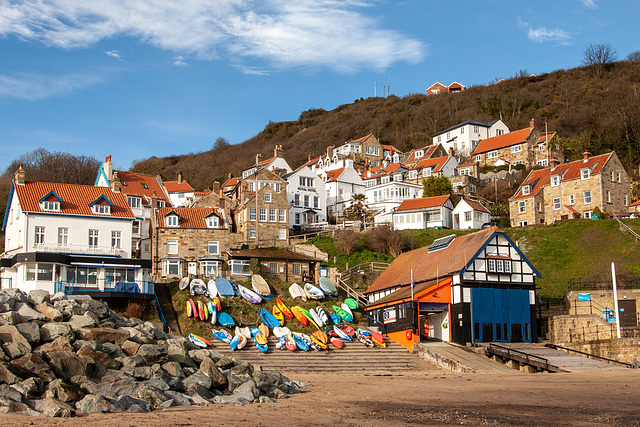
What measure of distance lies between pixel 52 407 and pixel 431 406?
30.2 feet

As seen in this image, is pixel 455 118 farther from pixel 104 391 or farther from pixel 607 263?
pixel 104 391

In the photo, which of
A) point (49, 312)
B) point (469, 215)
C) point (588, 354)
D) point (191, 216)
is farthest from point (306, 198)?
point (49, 312)

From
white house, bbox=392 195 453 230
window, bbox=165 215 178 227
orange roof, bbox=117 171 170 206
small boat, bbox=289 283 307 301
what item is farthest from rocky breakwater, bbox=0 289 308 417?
white house, bbox=392 195 453 230

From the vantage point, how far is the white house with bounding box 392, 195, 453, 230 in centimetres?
5941

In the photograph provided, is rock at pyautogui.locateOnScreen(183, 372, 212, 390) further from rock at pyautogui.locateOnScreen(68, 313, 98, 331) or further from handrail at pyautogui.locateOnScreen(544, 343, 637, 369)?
handrail at pyautogui.locateOnScreen(544, 343, 637, 369)

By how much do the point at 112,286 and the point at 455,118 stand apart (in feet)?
260

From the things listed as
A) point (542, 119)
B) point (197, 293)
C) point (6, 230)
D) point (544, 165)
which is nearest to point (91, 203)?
point (6, 230)

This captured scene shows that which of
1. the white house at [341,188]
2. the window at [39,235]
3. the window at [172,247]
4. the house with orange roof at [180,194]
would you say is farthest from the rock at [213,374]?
the house with orange roof at [180,194]

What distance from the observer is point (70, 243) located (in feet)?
127

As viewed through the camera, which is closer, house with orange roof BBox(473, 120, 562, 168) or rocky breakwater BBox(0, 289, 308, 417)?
rocky breakwater BBox(0, 289, 308, 417)

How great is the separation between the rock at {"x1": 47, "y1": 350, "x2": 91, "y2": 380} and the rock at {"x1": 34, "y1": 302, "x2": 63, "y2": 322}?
3.57 m

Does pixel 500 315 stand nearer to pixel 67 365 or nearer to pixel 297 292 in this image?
pixel 297 292

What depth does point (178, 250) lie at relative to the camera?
4641 centimetres

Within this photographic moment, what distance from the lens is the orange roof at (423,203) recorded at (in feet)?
196
